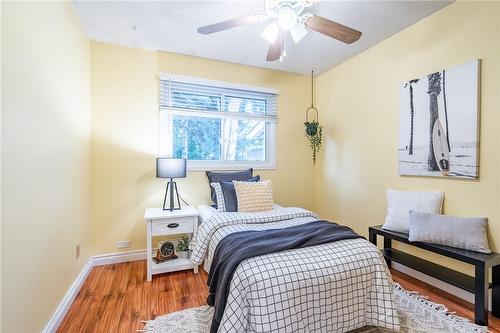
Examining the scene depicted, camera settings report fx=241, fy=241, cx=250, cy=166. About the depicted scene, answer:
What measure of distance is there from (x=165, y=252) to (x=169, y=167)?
3.11 ft

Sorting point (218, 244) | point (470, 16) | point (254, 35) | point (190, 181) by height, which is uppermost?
point (254, 35)

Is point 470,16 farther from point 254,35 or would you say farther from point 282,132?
point 282,132

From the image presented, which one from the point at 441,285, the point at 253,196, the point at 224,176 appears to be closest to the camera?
the point at 441,285

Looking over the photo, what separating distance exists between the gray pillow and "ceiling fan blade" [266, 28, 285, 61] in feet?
6.24

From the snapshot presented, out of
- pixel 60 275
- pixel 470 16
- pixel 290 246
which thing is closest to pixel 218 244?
pixel 290 246

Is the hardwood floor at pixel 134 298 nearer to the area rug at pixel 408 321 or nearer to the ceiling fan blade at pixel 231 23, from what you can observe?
the area rug at pixel 408 321

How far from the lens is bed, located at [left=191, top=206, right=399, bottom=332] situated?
1.31 m

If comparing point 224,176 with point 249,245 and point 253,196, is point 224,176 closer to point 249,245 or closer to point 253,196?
point 253,196

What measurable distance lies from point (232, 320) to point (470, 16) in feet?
9.50

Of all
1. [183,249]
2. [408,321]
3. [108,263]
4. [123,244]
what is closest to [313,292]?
[408,321]

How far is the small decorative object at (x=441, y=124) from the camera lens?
1.98 m

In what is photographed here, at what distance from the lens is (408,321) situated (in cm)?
176

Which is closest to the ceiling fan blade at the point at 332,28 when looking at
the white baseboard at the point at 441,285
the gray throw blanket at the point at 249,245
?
the gray throw blanket at the point at 249,245

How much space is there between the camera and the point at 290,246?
159cm
